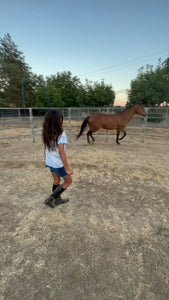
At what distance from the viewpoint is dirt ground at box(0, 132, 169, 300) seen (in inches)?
44.1

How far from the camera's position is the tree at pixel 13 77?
23344 mm

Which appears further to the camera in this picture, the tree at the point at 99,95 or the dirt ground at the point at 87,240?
the tree at the point at 99,95

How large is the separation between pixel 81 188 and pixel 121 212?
2.94 feet

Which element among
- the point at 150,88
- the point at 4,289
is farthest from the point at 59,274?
the point at 150,88

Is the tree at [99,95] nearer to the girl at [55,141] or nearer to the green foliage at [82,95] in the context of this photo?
the green foliage at [82,95]

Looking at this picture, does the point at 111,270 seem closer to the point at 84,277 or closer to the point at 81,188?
the point at 84,277

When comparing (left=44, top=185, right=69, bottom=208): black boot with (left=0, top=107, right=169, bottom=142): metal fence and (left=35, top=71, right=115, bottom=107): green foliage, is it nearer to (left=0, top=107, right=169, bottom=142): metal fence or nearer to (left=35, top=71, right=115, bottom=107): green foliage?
(left=0, top=107, right=169, bottom=142): metal fence

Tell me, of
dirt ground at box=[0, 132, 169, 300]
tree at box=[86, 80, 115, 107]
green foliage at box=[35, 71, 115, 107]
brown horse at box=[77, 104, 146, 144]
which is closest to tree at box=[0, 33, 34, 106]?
green foliage at box=[35, 71, 115, 107]

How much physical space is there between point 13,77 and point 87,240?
29.8 m

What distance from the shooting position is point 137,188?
102 inches

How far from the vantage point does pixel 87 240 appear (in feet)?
5.02

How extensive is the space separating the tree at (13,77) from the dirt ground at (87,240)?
78.1 feet

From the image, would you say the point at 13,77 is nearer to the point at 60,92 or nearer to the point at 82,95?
the point at 60,92

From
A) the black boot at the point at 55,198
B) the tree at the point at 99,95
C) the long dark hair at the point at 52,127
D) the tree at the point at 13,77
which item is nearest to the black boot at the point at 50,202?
the black boot at the point at 55,198
